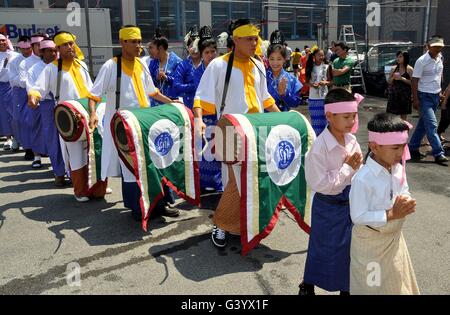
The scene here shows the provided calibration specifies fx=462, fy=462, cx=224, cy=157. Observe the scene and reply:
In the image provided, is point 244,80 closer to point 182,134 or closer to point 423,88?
point 182,134

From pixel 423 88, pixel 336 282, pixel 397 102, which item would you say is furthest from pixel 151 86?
pixel 397 102

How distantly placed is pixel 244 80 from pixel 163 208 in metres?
1.54

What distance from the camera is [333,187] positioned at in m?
2.56

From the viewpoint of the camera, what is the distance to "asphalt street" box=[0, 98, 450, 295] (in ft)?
10.5

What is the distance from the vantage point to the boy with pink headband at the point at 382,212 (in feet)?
7.14

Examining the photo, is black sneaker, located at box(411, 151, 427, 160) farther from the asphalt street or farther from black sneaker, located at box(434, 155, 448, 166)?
the asphalt street

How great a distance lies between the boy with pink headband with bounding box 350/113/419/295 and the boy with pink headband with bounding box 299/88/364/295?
33 centimetres

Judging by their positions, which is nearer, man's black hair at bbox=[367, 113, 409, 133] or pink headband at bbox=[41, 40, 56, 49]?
man's black hair at bbox=[367, 113, 409, 133]

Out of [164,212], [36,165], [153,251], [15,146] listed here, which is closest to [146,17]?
[15,146]

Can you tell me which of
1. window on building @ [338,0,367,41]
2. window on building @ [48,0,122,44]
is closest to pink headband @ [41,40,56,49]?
window on building @ [48,0,122,44]

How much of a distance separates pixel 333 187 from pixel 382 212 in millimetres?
440

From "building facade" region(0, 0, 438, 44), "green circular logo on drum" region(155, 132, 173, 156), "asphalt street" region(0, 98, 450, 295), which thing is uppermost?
"building facade" region(0, 0, 438, 44)

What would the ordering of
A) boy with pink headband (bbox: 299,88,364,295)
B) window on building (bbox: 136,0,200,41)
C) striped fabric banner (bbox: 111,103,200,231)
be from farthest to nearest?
window on building (bbox: 136,0,200,41) → striped fabric banner (bbox: 111,103,200,231) → boy with pink headband (bbox: 299,88,364,295)

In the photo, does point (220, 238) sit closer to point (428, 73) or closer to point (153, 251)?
point (153, 251)
